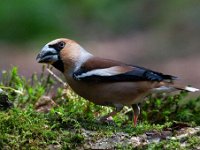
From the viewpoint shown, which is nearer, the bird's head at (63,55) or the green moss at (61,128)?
the green moss at (61,128)

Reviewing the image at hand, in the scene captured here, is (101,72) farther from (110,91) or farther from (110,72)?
(110,91)

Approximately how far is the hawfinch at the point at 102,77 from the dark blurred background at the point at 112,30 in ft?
33.6

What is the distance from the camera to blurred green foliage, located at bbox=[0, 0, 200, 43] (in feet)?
68.7

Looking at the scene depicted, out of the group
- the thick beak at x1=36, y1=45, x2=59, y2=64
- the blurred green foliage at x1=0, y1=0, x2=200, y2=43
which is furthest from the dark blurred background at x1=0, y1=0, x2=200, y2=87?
the thick beak at x1=36, y1=45, x2=59, y2=64

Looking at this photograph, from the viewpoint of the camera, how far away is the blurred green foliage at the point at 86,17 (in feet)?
68.7

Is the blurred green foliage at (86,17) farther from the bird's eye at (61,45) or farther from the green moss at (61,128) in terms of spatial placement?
the bird's eye at (61,45)

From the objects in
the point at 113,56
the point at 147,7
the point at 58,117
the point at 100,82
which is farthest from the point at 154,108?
the point at 147,7

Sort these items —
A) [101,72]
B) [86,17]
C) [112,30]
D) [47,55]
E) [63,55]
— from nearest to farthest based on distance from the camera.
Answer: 1. [101,72]
2. [47,55]
3. [63,55]
4. [112,30]
5. [86,17]

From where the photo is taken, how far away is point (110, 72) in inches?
287

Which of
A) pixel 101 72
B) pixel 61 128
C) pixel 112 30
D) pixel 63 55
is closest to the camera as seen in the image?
pixel 61 128

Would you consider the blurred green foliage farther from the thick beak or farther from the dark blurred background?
the thick beak

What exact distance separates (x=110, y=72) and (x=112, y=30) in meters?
16.6

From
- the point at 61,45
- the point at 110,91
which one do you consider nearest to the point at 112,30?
the point at 61,45

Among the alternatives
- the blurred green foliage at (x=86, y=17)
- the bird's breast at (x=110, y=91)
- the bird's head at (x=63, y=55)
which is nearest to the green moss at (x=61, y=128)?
the bird's breast at (x=110, y=91)
